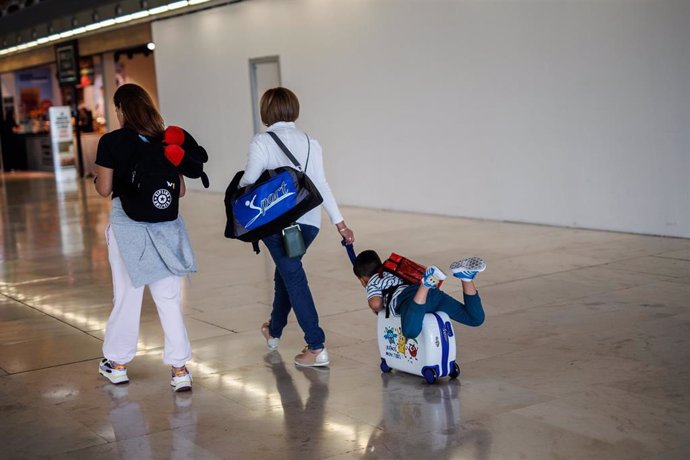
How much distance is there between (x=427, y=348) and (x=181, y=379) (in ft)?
4.24

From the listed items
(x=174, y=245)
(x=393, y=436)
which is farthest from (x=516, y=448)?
(x=174, y=245)

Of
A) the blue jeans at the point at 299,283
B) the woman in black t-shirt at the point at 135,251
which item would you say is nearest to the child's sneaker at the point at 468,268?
the blue jeans at the point at 299,283

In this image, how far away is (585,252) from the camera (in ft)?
27.7

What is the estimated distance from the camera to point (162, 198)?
183 inches

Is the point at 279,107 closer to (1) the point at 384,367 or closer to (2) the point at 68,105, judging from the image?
(1) the point at 384,367

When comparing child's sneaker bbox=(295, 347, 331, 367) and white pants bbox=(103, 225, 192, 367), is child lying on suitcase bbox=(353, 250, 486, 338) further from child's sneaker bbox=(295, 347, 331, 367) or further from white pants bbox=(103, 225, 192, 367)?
white pants bbox=(103, 225, 192, 367)

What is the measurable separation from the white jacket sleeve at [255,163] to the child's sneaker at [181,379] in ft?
3.40

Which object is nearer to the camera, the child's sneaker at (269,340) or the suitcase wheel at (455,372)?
the suitcase wheel at (455,372)

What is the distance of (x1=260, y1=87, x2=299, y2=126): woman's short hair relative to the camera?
198 inches

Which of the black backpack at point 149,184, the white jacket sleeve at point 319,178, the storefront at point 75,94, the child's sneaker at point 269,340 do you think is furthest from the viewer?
the storefront at point 75,94

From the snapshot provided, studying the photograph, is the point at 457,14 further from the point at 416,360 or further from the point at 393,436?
the point at 393,436

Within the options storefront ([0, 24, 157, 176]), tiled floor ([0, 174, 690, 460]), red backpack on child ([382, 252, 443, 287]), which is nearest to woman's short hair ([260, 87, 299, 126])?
red backpack on child ([382, 252, 443, 287])

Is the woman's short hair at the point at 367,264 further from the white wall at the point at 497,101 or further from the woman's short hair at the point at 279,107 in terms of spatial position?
the white wall at the point at 497,101

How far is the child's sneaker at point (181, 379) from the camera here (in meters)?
4.80
